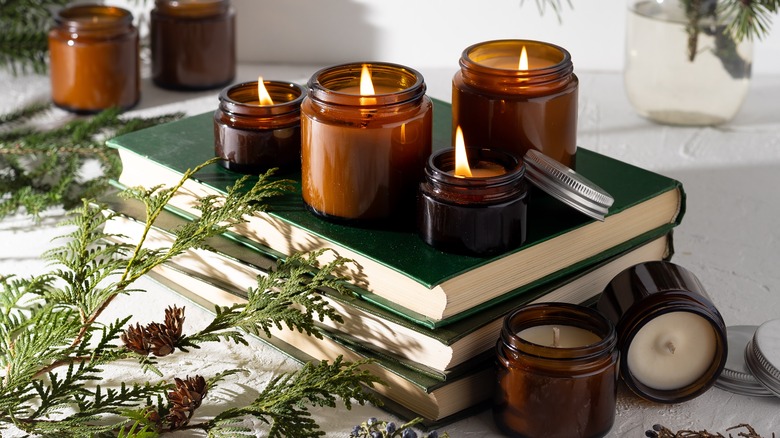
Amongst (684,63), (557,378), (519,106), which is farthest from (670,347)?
(684,63)

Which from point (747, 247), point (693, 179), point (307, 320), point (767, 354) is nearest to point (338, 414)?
point (307, 320)

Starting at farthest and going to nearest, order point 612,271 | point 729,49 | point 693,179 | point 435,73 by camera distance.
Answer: point 435,73 → point 729,49 → point 693,179 → point 612,271

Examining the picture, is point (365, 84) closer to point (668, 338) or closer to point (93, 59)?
point (668, 338)

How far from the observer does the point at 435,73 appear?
160 centimetres

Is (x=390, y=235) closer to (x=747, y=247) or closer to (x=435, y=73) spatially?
(x=747, y=247)

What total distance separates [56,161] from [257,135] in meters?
0.38

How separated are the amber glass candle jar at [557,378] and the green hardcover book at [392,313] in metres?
0.03

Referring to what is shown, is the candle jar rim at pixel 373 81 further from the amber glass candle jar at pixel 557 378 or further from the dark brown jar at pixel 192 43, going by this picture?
Result: the dark brown jar at pixel 192 43

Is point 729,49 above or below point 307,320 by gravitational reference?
above

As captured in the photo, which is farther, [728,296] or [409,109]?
[728,296]

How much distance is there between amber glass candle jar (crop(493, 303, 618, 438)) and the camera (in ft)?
2.40

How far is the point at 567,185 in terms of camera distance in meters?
0.82

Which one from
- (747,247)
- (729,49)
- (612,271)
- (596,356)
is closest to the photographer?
(596,356)

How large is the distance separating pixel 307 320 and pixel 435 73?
2.85 feet
